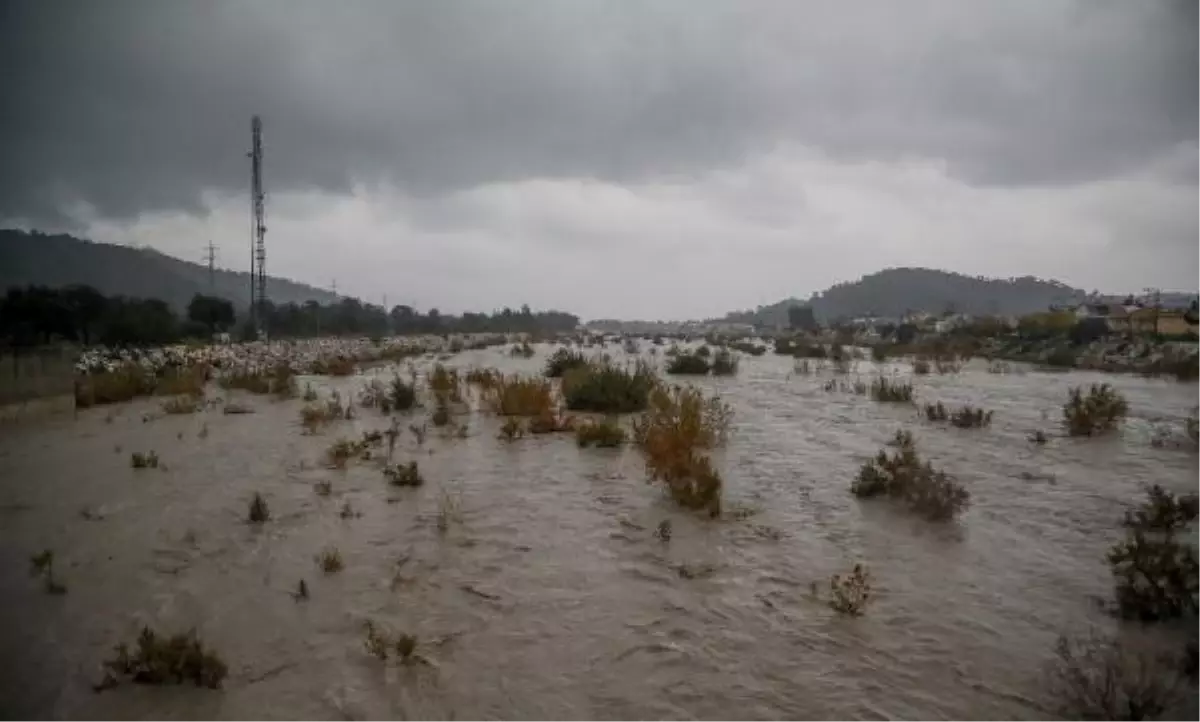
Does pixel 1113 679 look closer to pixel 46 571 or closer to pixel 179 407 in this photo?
pixel 46 571

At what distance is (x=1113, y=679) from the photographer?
133 inches

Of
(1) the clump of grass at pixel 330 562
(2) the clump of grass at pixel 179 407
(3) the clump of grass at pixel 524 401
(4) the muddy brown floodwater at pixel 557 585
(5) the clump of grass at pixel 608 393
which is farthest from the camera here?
(5) the clump of grass at pixel 608 393

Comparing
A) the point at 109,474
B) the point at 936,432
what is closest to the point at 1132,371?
the point at 936,432

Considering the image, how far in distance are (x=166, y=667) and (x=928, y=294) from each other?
164 meters

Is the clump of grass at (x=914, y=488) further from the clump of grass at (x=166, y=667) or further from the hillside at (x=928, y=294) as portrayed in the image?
the hillside at (x=928, y=294)

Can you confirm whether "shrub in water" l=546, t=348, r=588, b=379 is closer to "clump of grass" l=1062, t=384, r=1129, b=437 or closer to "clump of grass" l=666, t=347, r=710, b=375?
"clump of grass" l=666, t=347, r=710, b=375

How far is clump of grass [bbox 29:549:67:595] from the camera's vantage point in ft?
15.9

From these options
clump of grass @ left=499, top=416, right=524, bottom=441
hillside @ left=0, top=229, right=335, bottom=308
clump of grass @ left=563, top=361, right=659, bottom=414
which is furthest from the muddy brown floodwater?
hillside @ left=0, top=229, right=335, bottom=308

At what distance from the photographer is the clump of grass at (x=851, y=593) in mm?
4484

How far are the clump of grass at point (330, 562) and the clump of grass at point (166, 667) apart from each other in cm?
154

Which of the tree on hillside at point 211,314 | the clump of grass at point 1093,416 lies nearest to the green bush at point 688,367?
the clump of grass at point 1093,416

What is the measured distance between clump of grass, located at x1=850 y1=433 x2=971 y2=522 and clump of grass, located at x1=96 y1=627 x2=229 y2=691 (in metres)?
6.40

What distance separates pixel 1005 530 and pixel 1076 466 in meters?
4.05

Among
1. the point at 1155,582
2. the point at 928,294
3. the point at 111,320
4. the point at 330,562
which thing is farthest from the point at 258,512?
the point at 928,294
